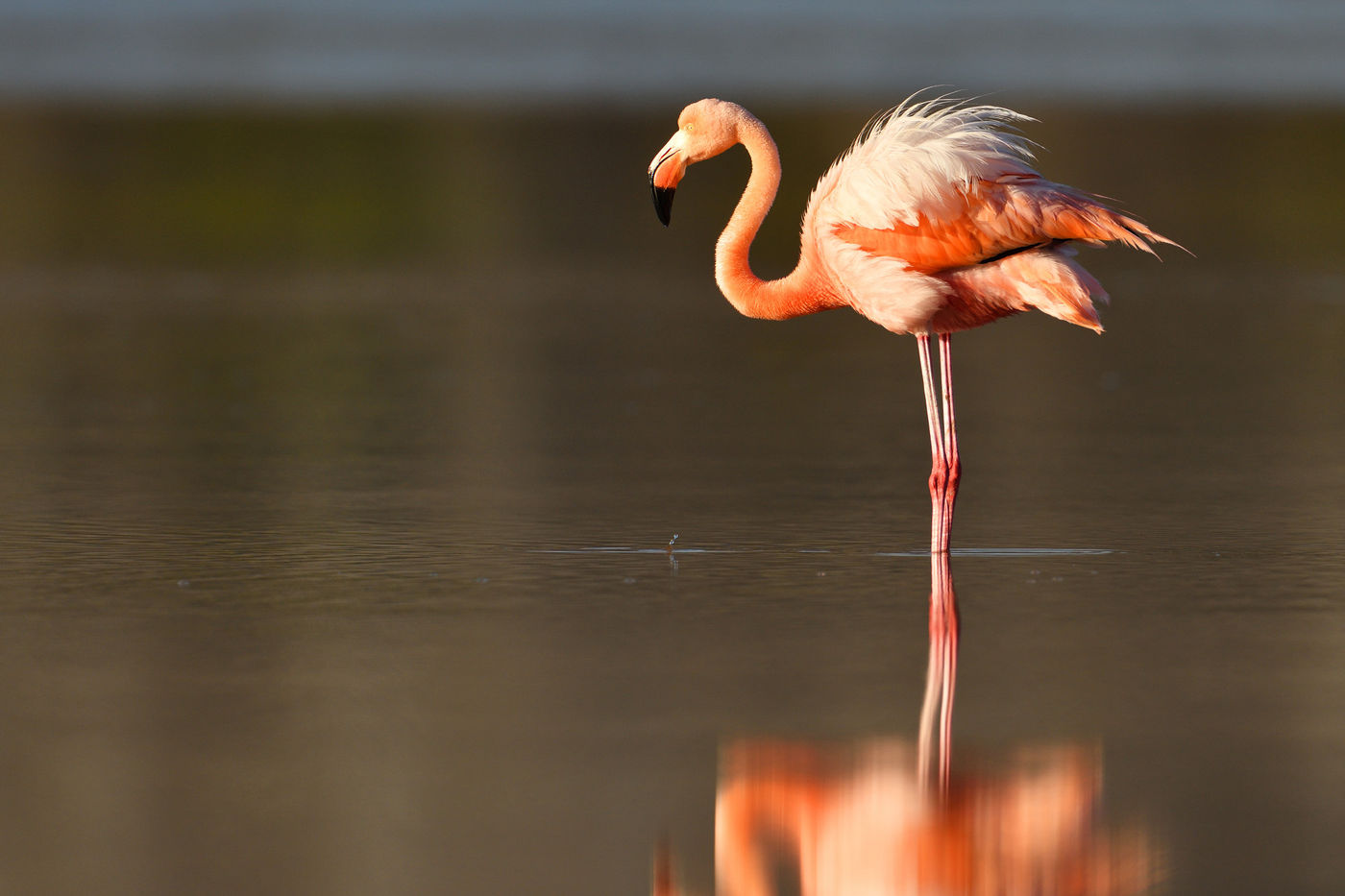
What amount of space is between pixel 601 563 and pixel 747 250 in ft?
5.47

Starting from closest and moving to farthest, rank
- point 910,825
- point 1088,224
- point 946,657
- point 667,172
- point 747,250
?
1. point 910,825
2. point 946,657
3. point 1088,224
4. point 747,250
5. point 667,172

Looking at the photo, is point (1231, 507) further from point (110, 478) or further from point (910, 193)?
point (110, 478)

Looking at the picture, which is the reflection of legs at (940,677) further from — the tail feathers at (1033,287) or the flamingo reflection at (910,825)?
the tail feathers at (1033,287)

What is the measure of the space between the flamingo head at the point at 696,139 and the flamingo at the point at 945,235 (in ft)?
1.55

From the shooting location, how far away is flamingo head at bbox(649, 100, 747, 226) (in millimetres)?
8234

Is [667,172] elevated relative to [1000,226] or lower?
elevated

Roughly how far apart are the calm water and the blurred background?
20 mm

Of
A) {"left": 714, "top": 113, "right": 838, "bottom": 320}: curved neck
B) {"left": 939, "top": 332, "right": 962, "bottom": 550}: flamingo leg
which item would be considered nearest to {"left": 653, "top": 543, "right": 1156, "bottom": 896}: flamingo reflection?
{"left": 939, "top": 332, "right": 962, "bottom": 550}: flamingo leg

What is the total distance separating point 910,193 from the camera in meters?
7.53

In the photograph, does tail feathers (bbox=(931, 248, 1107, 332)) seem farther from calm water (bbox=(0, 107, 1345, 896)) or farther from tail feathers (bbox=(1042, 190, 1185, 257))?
calm water (bbox=(0, 107, 1345, 896))

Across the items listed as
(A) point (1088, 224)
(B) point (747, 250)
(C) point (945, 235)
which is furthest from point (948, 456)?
(B) point (747, 250)

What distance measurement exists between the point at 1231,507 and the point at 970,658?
2602 mm

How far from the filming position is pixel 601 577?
6.85m

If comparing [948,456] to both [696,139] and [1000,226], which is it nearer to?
[1000,226]
